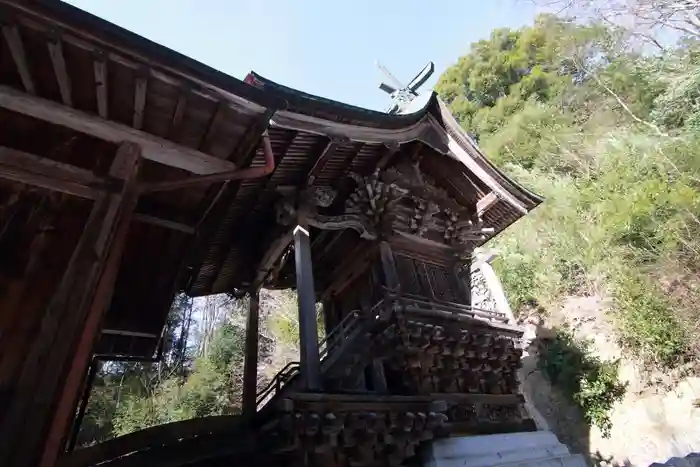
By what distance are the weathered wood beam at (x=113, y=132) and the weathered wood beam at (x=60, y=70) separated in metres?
0.11

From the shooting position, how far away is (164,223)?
206 inches

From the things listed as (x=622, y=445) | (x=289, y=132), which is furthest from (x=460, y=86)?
(x=289, y=132)

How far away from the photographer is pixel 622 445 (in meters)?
10.5

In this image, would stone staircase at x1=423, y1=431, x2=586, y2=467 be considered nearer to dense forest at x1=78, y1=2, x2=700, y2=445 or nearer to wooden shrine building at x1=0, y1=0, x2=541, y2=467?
wooden shrine building at x1=0, y1=0, x2=541, y2=467

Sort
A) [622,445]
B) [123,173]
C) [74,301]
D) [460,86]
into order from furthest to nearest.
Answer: [460,86]
[622,445]
[123,173]
[74,301]

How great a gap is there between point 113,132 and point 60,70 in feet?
2.00

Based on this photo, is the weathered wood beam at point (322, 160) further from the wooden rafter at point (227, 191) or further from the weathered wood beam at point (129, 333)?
the weathered wood beam at point (129, 333)

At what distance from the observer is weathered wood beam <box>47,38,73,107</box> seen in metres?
2.85

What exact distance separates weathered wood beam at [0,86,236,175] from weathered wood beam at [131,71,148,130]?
90 millimetres

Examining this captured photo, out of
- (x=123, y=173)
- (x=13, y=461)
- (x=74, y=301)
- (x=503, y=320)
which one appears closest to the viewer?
(x=13, y=461)

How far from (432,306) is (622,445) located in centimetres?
762

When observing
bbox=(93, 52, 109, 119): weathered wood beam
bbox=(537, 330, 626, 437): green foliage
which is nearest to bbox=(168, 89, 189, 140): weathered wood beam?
bbox=(93, 52, 109, 119): weathered wood beam

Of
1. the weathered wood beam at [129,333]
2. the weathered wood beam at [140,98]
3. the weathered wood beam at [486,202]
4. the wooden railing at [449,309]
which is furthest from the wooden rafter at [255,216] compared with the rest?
the weathered wood beam at [486,202]

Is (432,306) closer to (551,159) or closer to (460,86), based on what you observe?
(551,159)
